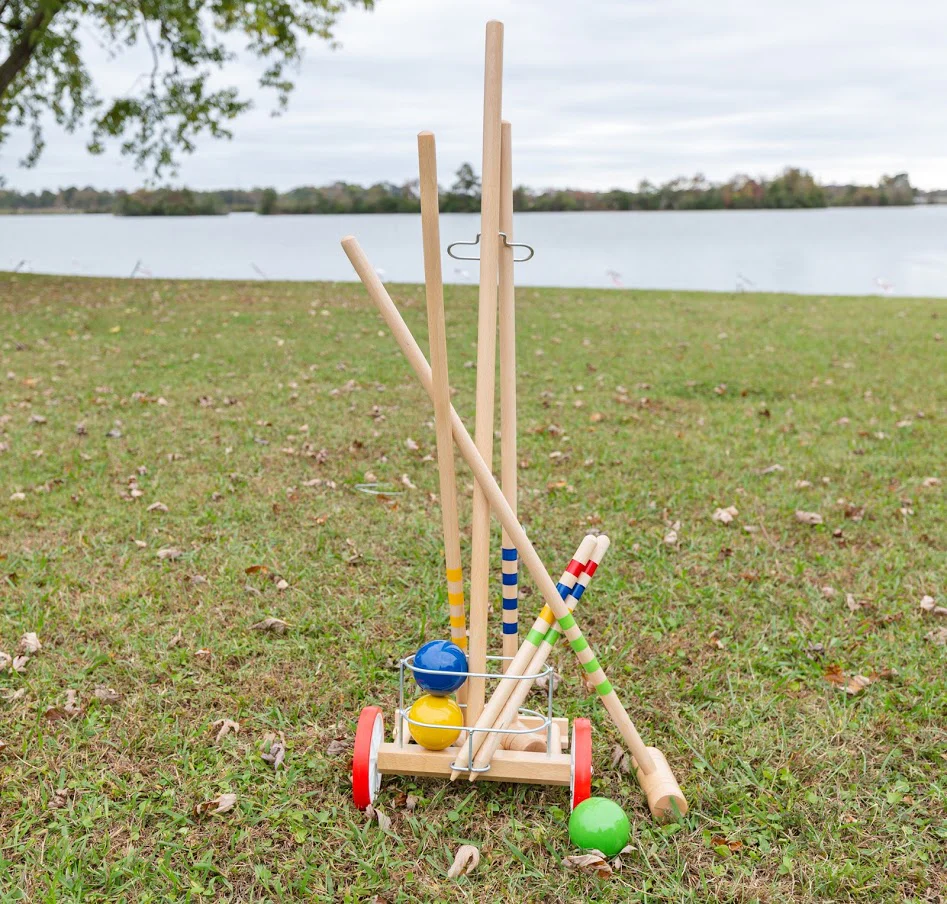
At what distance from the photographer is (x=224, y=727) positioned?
292 cm

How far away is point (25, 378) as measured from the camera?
26.2ft

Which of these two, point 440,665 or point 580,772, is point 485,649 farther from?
point 580,772

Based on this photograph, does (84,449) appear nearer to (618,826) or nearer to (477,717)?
(477,717)

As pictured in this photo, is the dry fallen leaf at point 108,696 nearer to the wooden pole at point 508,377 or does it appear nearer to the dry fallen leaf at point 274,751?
the dry fallen leaf at point 274,751

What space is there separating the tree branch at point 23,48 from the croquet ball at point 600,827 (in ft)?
50.6

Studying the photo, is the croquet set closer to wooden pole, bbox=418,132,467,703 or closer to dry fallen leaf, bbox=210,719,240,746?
wooden pole, bbox=418,132,467,703

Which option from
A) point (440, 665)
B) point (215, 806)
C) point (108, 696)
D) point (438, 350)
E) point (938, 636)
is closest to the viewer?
point (438, 350)

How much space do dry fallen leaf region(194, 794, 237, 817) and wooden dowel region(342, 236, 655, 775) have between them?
1127 millimetres

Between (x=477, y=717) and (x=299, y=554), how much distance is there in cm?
184

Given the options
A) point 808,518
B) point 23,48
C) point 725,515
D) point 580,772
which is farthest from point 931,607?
point 23,48

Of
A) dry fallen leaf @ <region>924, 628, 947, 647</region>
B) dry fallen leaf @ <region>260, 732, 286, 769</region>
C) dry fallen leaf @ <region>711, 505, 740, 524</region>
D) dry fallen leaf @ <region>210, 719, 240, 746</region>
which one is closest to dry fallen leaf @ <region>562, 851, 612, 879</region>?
dry fallen leaf @ <region>260, 732, 286, 769</region>

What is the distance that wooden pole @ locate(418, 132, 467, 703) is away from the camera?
2.06 m

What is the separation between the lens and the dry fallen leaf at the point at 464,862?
233 cm

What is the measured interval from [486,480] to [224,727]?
1.37 metres
